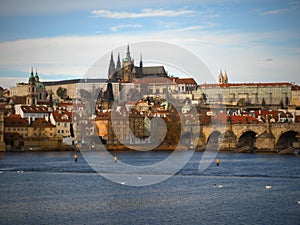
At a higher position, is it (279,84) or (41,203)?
(279,84)

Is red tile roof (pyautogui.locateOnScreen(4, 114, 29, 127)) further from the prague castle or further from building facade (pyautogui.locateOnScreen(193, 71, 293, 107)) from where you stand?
the prague castle

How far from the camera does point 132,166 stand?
1521 inches

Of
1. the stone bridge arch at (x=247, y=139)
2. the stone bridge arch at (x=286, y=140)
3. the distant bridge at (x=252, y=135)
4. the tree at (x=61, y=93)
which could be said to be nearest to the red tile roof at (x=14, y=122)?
the distant bridge at (x=252, y=135)

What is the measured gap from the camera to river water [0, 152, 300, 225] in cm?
2109

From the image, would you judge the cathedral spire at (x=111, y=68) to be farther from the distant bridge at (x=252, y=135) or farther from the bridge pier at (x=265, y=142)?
the bridge pier at (x=265, y=142)

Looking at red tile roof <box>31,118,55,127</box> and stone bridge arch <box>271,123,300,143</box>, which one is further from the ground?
red tile roof <box>31,118,55,127</box>

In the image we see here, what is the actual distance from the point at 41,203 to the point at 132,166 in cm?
1502

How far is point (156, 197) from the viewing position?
2545 centimetres

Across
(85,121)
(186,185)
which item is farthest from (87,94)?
(186,185)

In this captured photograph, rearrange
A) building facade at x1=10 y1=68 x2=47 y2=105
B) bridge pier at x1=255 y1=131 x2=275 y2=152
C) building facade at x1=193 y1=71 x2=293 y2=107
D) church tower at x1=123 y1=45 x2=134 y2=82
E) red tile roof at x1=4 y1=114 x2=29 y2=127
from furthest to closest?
church tower at x1=123 y1=45 x2=134 y2=82, building facade at x1=193 y1=71 x2=293 y2=107, building facade at x1=10 y1=68 x2=47 y2=105, red tile roof at x1=4 y1=114 x2=29 y2=127, bridge pier at x1=255 y1=131 x2=275 y2=152

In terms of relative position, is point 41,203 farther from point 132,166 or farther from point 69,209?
point 132,166

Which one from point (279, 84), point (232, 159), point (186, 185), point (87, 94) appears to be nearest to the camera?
point (186, 185)

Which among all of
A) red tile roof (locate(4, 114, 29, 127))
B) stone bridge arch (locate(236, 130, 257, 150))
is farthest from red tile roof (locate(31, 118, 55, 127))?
stone bridge arch (locate(236, 130, 257, 150))

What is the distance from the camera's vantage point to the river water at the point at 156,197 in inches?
830
